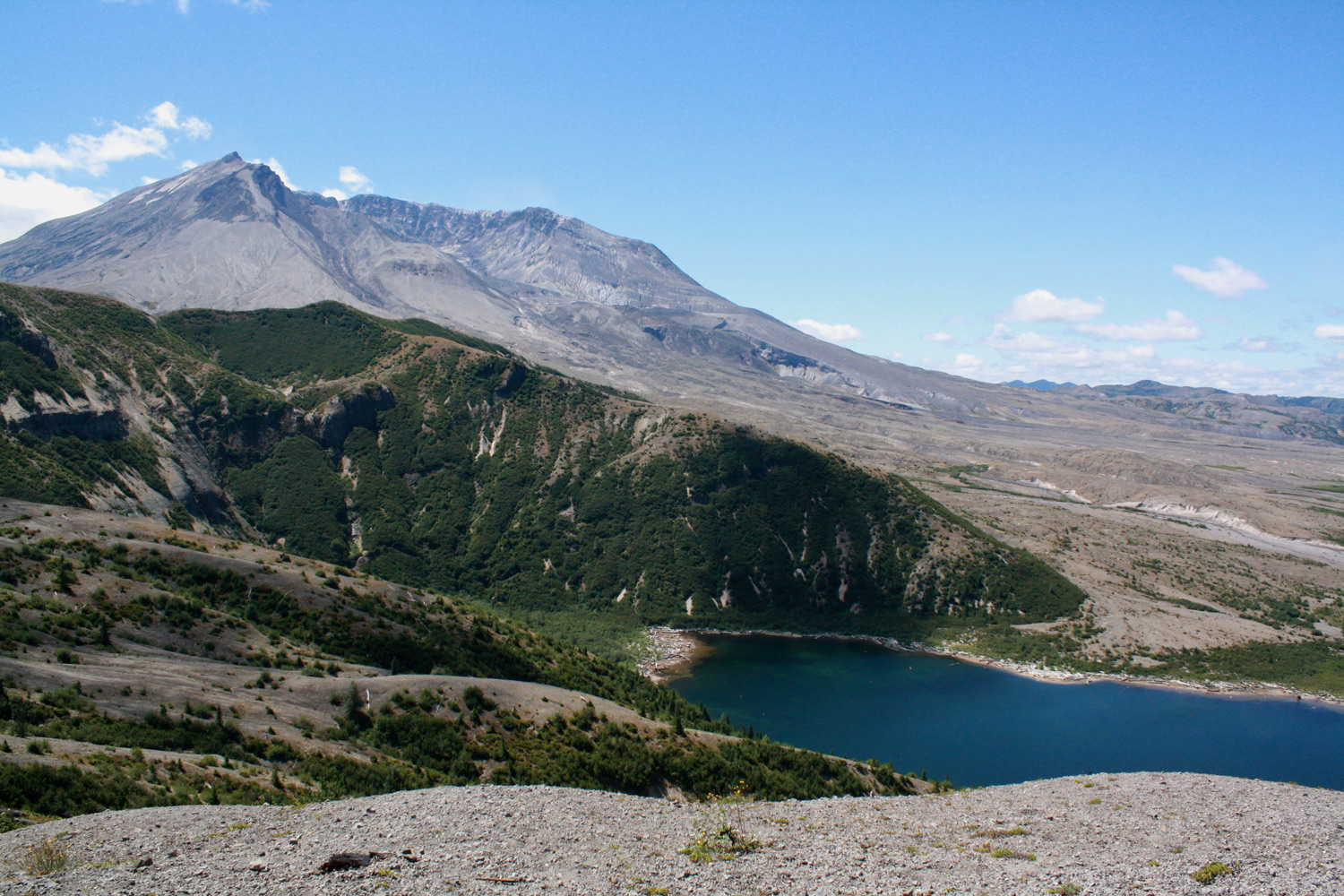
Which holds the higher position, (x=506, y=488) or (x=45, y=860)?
(x=45, y=860)

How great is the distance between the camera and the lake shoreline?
2707 inches

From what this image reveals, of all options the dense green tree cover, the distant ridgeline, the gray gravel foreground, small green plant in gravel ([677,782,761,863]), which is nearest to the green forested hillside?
the gray gravel foreground

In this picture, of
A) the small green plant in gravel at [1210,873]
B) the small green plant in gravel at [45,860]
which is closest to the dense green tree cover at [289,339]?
the small green plant in gravel at [45,860]

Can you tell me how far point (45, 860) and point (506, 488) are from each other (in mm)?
84679

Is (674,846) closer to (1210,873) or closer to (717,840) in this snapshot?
(717,840)

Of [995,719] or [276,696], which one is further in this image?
[995,719]

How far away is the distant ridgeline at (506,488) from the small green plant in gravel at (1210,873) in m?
67.1

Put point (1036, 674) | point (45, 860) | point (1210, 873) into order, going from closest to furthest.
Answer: point (45, 860) → point (1210, 873) → point (1036, 674)

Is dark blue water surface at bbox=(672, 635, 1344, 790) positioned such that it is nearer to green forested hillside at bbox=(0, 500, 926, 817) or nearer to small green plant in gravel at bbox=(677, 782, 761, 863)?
green forested hillside at bbox=(0, 500, 926, 817)

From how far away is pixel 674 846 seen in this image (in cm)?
1969

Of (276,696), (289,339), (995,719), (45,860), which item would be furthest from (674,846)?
(289,339)

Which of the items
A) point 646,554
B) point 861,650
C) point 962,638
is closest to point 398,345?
point 646,554

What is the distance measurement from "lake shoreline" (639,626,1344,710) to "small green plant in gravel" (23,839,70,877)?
52.3 meters

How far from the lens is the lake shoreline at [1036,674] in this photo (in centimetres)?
6875
